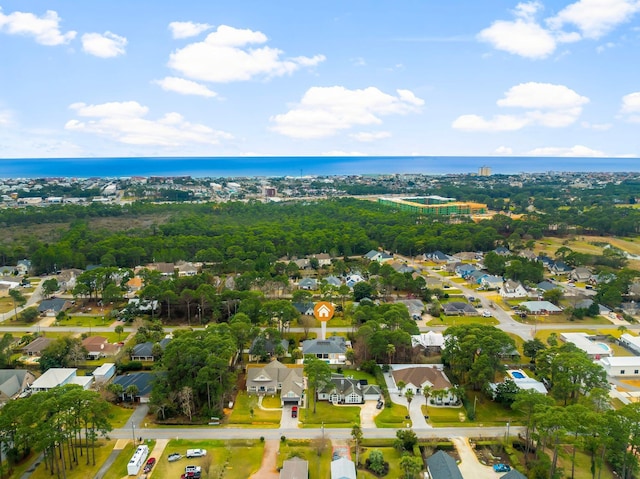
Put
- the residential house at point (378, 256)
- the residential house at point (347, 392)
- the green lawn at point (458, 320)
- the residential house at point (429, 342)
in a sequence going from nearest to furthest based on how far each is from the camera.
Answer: the residential house at point (347, 392)
the residential house at point (429, 342)
the green lawn at point (458, 320)
the residential house at point (378, 256)

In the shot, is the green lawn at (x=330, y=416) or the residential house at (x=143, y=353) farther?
the residential house at (x=143, y=353)

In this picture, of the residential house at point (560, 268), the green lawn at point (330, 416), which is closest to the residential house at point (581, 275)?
the residential house at point (560, 268)

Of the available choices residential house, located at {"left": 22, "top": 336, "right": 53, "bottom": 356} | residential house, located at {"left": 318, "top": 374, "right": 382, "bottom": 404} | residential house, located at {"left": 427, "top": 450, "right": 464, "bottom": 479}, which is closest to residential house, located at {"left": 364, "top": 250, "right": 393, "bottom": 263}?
residential house, located at {"left": 318, "top": 374, "right": 382, "bottom": 404}

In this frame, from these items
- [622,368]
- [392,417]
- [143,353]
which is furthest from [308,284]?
[622,368]

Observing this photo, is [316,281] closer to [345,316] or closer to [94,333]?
[345,316]

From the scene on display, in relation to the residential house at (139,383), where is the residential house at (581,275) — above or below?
above

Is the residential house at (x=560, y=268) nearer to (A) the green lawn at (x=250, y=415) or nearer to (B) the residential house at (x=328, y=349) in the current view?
(B) the residential house at (x=328, y=349)

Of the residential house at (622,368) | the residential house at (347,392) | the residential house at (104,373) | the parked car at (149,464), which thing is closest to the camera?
the parked car at (149,464)
